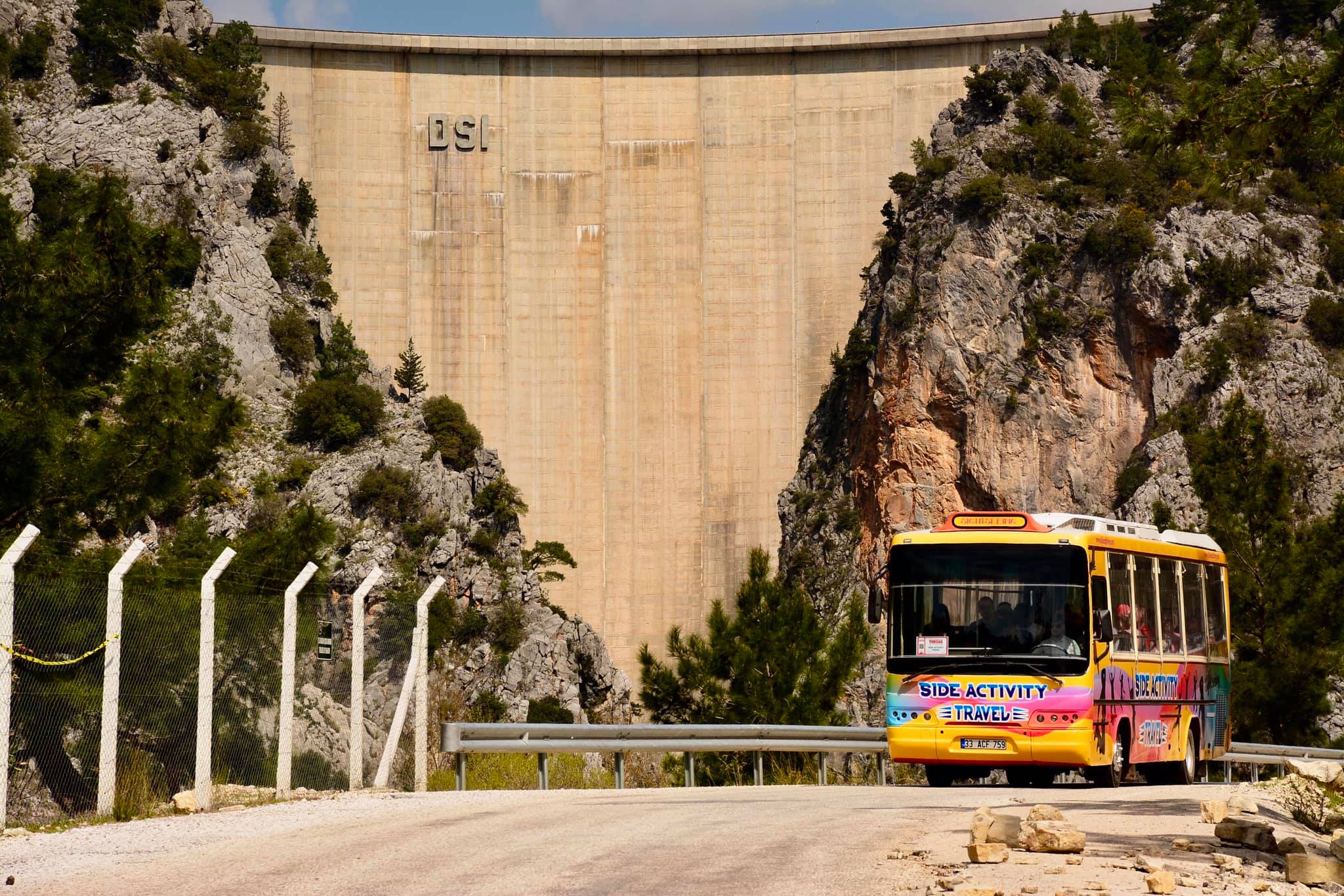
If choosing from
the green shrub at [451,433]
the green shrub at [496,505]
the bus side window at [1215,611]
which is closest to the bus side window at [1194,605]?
the bus side window at [1215,611]

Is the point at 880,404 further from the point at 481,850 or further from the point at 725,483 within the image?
the point at 481,850

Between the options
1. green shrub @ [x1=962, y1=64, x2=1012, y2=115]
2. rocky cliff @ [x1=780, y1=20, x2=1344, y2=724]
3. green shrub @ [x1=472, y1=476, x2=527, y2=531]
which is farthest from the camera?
green shrub @ [x1=962, y1=64, x2=1012, y2=115]

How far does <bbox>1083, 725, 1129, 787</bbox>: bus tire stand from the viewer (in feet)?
67.4

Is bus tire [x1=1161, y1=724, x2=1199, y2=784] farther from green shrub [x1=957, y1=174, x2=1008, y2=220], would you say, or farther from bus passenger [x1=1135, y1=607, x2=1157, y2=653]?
green shrub [x1=957, y1=174, x2=1008, y2=220]

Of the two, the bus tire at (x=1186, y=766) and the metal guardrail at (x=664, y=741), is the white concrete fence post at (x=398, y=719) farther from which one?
the bus tire at (x=1186, y=766)

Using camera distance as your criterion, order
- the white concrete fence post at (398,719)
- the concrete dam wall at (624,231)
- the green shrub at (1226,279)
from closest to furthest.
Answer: the white concrete fence post at (398,719)
the green shrub at (1226,279)
the concrete dam wall at (624,231)

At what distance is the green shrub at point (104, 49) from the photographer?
233ft

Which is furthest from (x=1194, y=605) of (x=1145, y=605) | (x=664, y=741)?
(x=664, y=741)

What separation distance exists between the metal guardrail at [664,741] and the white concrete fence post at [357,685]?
1.13 meters

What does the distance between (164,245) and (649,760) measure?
473 inches

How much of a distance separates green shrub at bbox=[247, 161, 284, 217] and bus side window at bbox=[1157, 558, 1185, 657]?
2187 inches

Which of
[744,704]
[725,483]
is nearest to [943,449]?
[725,483]

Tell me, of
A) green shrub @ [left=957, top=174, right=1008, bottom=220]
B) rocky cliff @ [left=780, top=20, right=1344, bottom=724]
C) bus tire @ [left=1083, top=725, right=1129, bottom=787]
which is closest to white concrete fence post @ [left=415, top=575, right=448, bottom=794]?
bus tire @ [left=1083, top=725, right=1129, bottom=787]

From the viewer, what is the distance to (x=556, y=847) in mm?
11680
